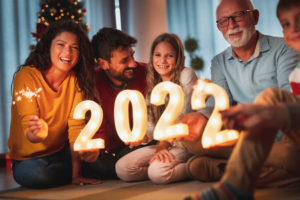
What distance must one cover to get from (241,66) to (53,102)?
4.84 ft

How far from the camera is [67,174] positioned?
2639 mm

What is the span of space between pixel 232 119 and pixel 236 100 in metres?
1.15

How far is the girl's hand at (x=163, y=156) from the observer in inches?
93.1

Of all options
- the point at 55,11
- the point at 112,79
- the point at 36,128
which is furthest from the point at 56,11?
the point at 36,128

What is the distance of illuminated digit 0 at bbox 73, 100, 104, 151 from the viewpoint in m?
2.09

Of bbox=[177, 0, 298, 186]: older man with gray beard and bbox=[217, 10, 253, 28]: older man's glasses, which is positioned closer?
bbox=[177, 0, 298, 186]: older man with gray beard

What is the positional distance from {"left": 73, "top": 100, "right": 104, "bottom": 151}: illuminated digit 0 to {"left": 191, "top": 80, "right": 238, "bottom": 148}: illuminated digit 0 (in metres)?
0.66

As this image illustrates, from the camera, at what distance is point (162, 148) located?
2.51 metres

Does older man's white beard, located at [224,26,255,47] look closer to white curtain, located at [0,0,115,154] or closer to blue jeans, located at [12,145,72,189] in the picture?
blue jeans, located at [12,145,72,189]

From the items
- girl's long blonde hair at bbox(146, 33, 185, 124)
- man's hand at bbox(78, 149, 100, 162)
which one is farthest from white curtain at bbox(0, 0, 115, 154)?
man's hand at bbox(78, 149, 100, 162)

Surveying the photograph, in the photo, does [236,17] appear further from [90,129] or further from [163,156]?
[90,129]

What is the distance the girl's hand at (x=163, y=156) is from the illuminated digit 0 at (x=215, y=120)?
60 centimetres

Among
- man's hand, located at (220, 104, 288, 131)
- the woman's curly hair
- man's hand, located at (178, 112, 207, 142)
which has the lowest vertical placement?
man's hand, located at (178, 112, 207, 142)

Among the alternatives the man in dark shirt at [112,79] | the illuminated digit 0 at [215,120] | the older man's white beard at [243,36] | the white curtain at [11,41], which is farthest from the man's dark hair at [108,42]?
the white curtain at [11,41]
